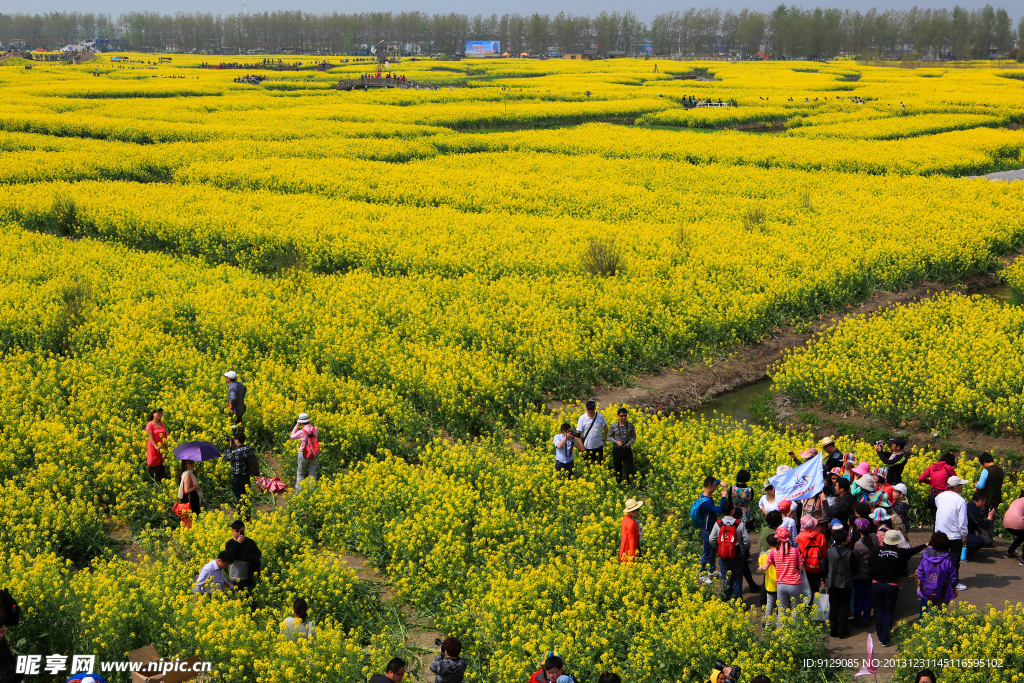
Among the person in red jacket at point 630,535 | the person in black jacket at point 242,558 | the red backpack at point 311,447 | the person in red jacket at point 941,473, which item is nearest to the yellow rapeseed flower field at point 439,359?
the person in red jacket at point 630,535

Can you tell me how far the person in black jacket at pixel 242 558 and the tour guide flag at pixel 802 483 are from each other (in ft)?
22.5

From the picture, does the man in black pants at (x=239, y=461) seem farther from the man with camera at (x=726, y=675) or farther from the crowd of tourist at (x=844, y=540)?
the man with camera at (x=726, y=675)

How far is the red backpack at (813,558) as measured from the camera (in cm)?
990

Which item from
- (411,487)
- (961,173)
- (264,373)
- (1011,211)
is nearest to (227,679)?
(411,487)

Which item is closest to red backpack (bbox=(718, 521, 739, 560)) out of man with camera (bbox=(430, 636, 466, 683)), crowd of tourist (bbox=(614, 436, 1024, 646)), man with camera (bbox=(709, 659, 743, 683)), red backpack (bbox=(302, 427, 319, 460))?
crowd of tourist (bbox=(614, 436, 1024, 646))

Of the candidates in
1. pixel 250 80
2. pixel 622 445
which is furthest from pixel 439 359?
pixel 250 80

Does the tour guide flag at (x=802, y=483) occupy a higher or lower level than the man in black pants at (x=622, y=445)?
higher

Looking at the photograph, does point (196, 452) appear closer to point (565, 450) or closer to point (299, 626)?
point (299, 626)

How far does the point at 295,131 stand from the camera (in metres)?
55.6

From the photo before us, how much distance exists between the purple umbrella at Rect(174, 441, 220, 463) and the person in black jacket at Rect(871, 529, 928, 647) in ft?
31.0

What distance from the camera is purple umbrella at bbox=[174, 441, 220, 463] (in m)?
12.6

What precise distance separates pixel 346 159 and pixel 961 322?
34.3 m

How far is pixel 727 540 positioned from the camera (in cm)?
1043

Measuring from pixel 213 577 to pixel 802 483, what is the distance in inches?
301
